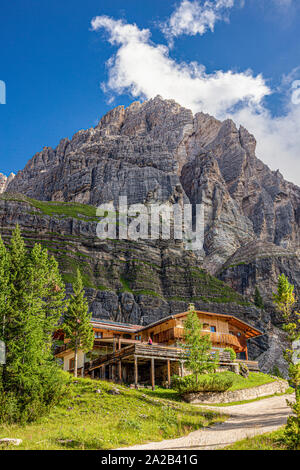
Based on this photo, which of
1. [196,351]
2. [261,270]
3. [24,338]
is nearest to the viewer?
[24,338]

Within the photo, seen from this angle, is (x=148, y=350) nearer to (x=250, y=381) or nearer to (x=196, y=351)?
(x=196, y=351)

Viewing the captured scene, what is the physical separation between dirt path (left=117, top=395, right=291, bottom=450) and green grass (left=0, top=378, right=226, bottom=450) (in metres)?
1.28

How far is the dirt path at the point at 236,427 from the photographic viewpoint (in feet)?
71.2

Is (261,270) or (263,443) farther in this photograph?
(261,270)

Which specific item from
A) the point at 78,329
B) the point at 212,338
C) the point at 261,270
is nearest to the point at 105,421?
the point at 78,329

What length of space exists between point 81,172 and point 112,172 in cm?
1674

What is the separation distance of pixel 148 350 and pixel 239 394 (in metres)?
9.59

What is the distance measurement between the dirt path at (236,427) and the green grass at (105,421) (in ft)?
4.18

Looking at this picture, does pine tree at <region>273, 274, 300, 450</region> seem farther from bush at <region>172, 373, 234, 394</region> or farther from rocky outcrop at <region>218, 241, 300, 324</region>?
rocky outcrop at <region>218, 241, 300, 324</region>

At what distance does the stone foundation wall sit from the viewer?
38.0 meters

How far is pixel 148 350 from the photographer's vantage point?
42.0 meters

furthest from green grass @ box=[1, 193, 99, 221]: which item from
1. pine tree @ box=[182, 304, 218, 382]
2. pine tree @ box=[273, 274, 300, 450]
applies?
pine tree @ box=[273, 274, 300, 450]
